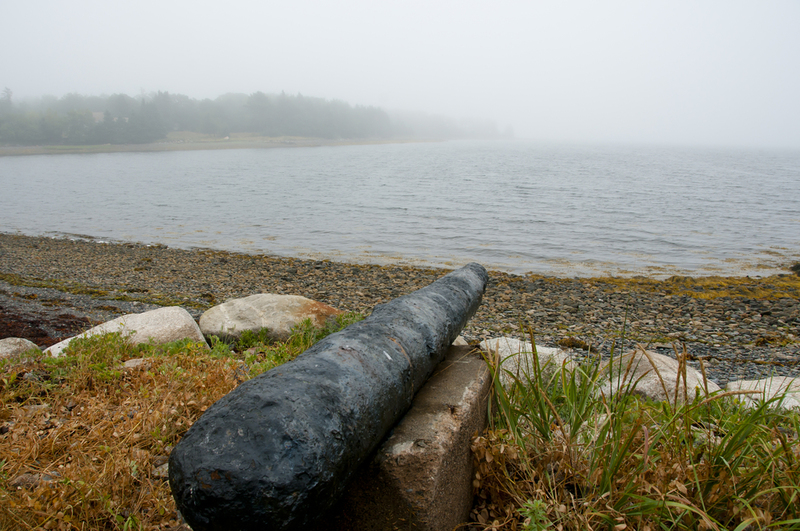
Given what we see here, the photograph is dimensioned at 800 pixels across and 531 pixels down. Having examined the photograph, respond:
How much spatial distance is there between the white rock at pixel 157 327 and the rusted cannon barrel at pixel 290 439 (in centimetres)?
408

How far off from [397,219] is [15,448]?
21.9 metres

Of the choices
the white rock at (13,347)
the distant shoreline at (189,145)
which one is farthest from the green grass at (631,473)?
the distant shoreline at (189,145)

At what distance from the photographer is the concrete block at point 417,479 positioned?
2.26 meters

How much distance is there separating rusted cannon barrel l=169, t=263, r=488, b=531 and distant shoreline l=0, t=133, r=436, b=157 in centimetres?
12667

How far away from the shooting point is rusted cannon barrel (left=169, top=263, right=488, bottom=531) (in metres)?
1.62

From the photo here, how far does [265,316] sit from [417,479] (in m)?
4.72

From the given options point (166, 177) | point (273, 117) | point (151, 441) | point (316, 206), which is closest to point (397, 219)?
point (316, 206)

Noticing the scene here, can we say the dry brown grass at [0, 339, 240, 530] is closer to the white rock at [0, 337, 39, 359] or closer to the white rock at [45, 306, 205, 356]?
the white rock at [0, 337, 39, 359]

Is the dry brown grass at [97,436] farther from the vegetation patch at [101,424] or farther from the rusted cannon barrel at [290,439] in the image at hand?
the rusted cannon barrel at [290,439]

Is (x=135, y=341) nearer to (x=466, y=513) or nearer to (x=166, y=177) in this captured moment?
(x=466, y=513)

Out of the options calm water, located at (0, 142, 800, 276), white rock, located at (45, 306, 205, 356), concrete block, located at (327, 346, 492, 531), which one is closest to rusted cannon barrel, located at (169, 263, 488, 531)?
concrete block, located at (327, 346, 492, 531)

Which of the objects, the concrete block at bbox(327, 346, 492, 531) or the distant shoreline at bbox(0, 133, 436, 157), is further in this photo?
the distant shoreline at bbox(0, 133, 436, 157)

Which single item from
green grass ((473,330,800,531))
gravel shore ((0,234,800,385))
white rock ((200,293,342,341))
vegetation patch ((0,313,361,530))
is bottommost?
gravel shore ((0,234,800,385))

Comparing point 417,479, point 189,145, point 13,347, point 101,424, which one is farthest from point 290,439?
point 189,145
